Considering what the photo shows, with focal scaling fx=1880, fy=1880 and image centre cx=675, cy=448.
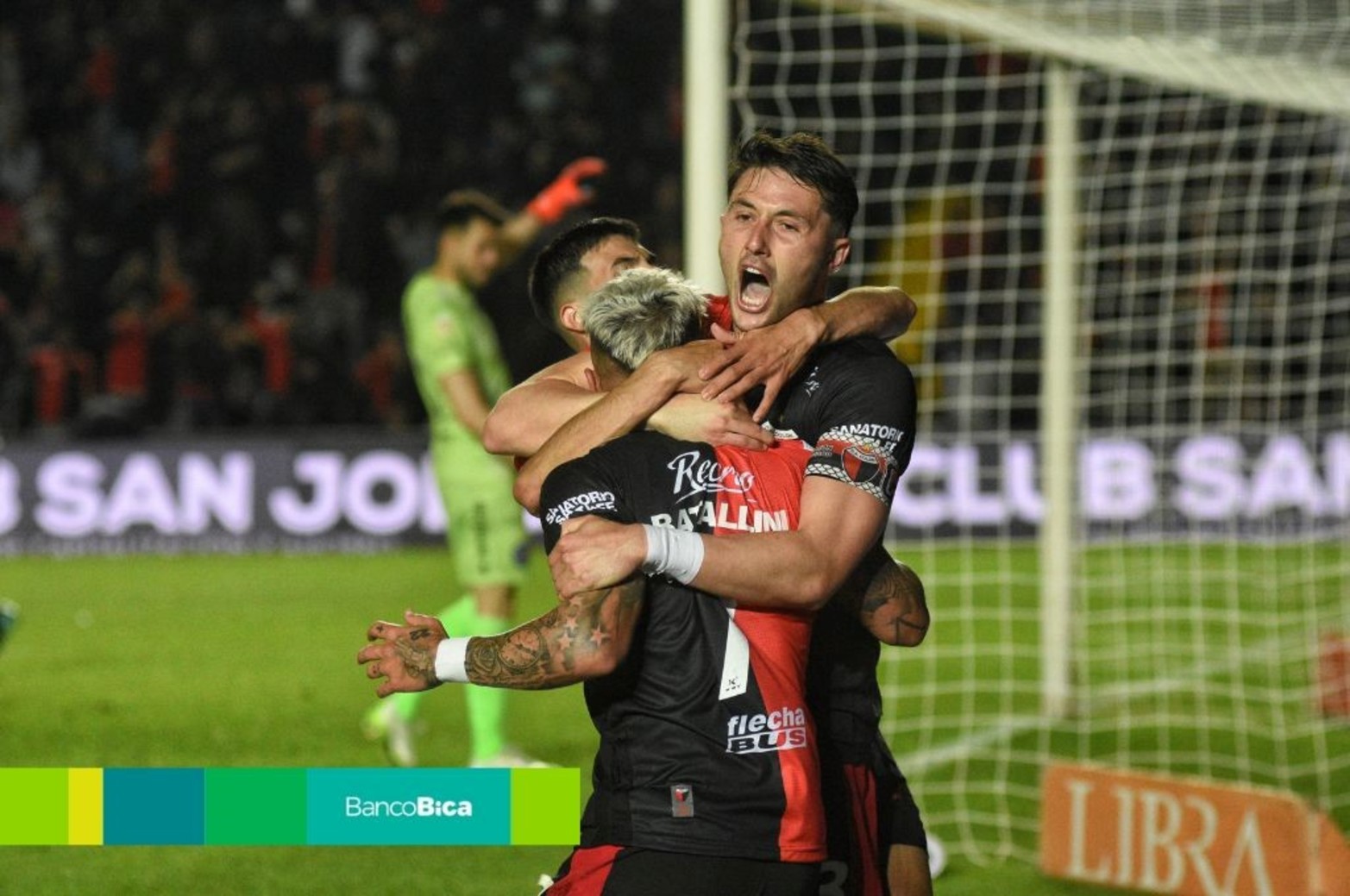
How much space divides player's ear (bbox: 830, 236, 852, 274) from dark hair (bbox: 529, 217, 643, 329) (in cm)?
55

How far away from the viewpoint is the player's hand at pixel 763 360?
3.14 metres

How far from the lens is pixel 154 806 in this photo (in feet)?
10.8

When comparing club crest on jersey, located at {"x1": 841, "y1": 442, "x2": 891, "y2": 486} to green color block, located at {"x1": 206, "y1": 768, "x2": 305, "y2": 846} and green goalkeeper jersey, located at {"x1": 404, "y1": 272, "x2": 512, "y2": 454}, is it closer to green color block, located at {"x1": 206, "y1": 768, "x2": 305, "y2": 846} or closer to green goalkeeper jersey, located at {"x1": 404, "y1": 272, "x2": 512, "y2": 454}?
green color block, located at {"x1": 206, "y1": 768, "x2": 305, "y2": 846}

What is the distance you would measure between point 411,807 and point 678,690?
58cm

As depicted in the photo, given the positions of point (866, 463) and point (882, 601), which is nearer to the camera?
point (866, 463)

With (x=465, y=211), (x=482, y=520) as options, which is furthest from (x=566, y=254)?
(x=465, y=211)

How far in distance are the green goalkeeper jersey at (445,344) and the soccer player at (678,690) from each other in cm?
440

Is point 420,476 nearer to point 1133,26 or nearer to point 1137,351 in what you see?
point 1137,351

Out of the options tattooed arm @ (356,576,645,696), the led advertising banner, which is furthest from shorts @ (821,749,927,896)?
the led advertising banner

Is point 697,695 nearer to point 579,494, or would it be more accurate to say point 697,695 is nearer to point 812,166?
point 579,494

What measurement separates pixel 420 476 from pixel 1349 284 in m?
8.05

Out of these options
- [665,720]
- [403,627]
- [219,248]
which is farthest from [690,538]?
[219,248]

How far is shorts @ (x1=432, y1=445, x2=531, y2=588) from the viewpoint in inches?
286

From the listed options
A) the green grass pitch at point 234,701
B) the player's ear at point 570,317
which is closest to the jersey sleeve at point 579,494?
the player's ear at point 570,317
